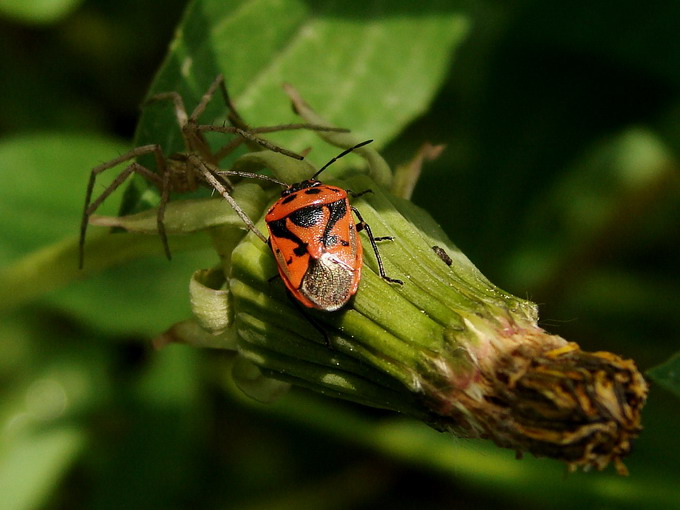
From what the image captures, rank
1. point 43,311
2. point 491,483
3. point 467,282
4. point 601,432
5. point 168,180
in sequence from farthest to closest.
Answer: point 43,311, point 491,483, point 168,180, point 467,282, point 601,432

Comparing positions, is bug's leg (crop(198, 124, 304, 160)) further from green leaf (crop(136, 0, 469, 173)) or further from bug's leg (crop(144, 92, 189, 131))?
green leaf (crop(136, 0, 469, 173))

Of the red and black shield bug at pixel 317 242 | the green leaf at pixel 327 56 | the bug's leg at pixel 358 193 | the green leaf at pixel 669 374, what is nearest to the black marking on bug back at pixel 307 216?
the red and black shield bug at pixel 317 242

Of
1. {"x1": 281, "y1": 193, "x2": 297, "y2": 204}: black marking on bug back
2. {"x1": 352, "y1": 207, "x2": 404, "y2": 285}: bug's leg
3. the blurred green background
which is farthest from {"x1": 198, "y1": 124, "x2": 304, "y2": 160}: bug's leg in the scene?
the blurred green background

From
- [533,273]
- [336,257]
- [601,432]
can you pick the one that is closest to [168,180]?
[336,257]

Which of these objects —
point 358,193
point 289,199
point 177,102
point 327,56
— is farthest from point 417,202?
point 289,199

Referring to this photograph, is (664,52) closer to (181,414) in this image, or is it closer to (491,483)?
(491,483)
